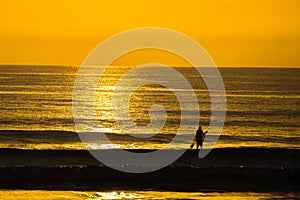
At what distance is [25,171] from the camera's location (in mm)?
28969

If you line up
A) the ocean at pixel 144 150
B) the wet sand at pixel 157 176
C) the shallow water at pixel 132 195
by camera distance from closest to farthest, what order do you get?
the shallow water at pixel 132 195 < the ocean at pixel 144 150 < the wet sand at pixel 157 176

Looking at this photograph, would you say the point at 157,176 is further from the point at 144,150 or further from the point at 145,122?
the point at 145,122

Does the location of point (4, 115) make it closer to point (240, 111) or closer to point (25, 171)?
point (240, 111)

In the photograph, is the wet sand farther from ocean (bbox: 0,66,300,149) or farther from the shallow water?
ocean (bbox: 0,66,300,149)

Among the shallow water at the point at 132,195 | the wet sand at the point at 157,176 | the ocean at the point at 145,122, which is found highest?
the ocean at the point at 145,122

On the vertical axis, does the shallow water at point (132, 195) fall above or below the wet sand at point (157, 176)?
below

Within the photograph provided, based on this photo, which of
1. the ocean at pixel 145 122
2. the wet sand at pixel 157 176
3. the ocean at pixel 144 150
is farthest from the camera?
the ocean at pixel 145 122

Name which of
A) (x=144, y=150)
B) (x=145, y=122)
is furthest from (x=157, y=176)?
(x=145, y=122)

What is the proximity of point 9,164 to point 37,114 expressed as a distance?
29870 mm

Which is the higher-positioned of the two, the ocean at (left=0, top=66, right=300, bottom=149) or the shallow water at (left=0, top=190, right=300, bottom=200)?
the ocean at (left=0, top=66, right=300, bottom=149)

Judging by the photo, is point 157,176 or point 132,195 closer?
point 132,195

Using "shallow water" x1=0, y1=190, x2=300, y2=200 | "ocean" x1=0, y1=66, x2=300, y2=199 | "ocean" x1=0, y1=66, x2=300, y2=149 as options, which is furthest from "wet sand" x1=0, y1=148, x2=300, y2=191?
"ocean" x1=0, y1=66, x2=300, y2=149

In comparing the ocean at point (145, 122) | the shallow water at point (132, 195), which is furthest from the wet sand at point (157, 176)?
the ocean at point (145, 122)

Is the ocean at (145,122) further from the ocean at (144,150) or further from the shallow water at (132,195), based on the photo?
the shallow water at (132,195)
